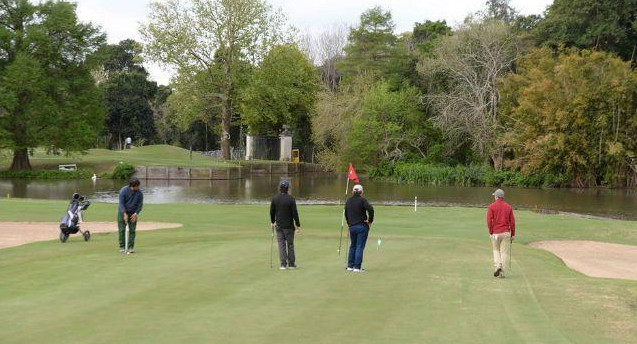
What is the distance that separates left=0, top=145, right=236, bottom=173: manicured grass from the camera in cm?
7881

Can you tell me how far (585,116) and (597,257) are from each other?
4668cm

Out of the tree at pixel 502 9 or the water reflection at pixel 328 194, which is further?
the tree at pixel 502 9

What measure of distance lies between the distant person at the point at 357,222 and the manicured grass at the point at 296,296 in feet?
1.78

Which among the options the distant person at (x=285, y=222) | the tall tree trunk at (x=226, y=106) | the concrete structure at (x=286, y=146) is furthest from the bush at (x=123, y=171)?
the distant person at (x=285, y=222)

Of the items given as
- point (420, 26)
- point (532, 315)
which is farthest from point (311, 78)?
point (532, 315)

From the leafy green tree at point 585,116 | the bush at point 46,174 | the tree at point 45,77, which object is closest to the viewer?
the leafy green tree at point 585,116

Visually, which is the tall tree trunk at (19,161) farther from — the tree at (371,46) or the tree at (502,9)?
the tree at (502,9)

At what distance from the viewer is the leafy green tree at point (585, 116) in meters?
66.8

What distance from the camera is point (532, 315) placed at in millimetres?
12391

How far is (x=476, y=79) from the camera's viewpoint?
7431cm

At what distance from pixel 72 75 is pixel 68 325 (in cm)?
6947

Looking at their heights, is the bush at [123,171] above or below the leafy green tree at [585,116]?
below

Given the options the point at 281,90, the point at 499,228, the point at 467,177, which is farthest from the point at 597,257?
the point at 281,90

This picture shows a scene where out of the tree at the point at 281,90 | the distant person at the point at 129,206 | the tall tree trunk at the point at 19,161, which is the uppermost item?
the tree at the point at 281,90
